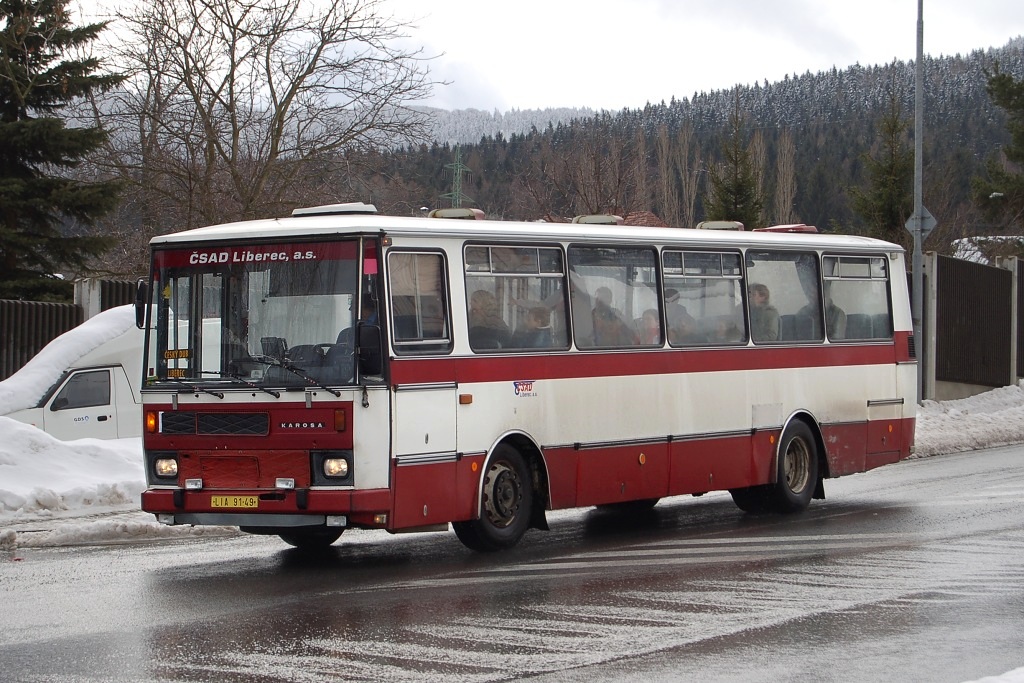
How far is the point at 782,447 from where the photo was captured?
15.1 m

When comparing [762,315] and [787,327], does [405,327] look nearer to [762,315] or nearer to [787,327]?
[762,315]

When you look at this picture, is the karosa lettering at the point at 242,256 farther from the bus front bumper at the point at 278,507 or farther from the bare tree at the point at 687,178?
the bare tree at the point at 687,178

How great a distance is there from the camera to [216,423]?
11.1 m

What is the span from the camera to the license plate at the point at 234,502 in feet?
35.7

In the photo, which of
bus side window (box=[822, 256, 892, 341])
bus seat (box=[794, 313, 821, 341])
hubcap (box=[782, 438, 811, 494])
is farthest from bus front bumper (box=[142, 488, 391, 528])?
bus side window (box=[822, 256, 892, 341])

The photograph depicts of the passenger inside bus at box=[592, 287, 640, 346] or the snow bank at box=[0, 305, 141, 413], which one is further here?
the snow bank at box=[0, 305, 141, 413]

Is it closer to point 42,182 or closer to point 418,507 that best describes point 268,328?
point 418,507

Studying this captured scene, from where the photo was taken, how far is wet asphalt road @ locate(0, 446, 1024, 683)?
293 inches

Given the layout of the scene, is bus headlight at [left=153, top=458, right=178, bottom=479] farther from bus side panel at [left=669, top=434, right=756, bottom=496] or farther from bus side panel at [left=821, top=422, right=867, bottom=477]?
bus side panel at [left=821, top=422, right=867, bottom=477]

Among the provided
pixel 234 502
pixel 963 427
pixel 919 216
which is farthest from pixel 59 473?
pixel 919 216

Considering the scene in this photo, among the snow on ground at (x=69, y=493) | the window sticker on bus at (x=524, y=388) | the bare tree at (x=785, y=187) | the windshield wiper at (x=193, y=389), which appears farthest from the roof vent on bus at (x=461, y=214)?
the bare tree at (x=785, y=187)

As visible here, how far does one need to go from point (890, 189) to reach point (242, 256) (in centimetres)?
3475

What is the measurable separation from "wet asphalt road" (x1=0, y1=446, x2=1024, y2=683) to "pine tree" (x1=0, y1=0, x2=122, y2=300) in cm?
1686

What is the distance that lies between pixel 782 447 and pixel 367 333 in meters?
6.08
